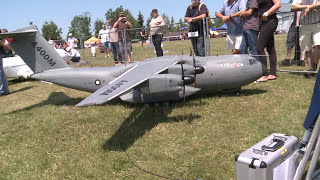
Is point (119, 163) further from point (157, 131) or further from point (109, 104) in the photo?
point (109, 104)

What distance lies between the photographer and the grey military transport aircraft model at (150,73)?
668 cm

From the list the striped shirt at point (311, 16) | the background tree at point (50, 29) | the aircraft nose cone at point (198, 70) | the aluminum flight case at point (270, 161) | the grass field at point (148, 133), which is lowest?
the grass field at point (148, 133)

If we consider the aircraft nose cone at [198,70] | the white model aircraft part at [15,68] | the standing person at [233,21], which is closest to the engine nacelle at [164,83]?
the aircraft nose cone at [198,70]

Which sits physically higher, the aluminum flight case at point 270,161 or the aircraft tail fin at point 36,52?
the aircraft tail fin at point 36,52

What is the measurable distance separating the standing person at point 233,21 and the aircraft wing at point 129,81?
344 centimetres

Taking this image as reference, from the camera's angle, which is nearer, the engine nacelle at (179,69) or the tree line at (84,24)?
the engine nacelle at (179,69)

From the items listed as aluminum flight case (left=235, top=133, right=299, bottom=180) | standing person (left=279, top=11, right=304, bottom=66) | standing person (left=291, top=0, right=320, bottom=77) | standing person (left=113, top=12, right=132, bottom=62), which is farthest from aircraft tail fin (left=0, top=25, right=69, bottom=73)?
standing person (left=279, top=11, right=304, bottom=66)

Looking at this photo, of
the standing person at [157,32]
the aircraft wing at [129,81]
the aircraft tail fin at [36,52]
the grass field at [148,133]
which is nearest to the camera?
the grass field at [148,133]

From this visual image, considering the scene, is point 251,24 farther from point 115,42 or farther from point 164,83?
point 115,42

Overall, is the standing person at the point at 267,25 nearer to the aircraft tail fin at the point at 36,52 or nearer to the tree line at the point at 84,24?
the aircraft tail fin at the point at 36,52

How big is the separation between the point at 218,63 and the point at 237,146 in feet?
12.1

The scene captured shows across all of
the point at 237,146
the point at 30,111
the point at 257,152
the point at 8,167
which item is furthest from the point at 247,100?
the point at 30,111

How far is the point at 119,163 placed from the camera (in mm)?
5059

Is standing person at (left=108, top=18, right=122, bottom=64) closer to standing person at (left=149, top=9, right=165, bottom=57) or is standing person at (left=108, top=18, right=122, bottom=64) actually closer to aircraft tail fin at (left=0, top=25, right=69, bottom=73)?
standing person at (left=149, top=9, right=165, bottom=57)
